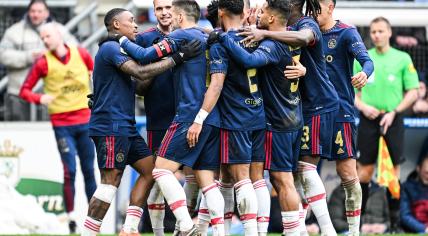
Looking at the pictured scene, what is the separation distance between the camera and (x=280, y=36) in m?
11.5

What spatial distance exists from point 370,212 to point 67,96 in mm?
4351

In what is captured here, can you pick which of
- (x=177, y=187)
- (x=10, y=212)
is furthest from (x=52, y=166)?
(x=177, y=187)

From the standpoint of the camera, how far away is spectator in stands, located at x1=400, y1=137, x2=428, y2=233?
16484 millimetres

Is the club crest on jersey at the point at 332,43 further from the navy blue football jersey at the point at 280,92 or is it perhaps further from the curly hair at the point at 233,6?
the curly hair at the point at 233,6

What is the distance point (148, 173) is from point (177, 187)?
75cm

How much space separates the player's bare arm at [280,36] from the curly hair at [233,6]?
7.0 inches

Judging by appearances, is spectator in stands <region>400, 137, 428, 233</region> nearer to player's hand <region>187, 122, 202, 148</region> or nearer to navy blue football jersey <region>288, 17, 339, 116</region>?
navy blue football jersey <region>288, 17, 339, 116</region>

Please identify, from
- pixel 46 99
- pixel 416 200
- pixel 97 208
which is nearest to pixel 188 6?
pixel 97 208

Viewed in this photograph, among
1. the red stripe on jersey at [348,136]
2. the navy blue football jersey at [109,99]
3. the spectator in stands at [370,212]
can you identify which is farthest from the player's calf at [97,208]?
the spectator in stands at [370,212]

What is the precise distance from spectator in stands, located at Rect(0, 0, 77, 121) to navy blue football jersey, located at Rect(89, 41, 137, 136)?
18.0 feet

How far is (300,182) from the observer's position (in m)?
12.3

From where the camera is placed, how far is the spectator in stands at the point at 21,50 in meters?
17.2

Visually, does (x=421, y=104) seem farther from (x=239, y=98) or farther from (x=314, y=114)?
(x=239, y=98)

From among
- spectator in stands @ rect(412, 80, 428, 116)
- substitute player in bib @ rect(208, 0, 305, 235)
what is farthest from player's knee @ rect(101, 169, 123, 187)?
spectator in stands @ rect(412, 80, 428, 116)
